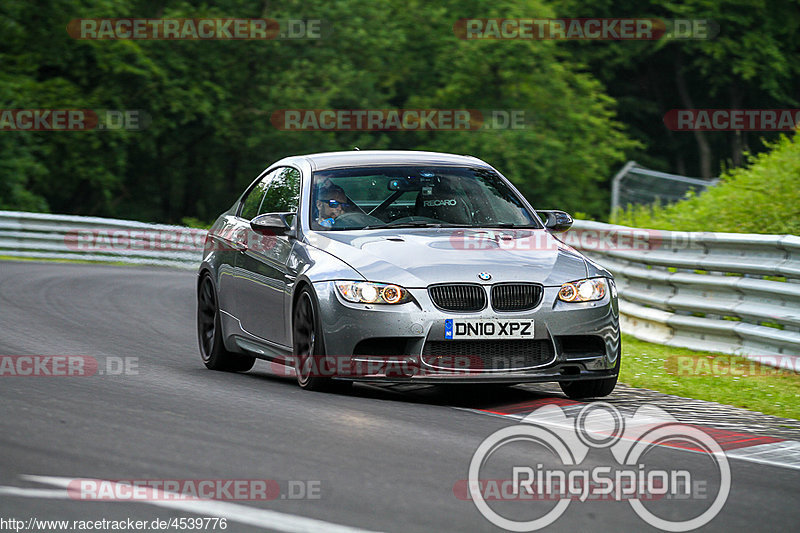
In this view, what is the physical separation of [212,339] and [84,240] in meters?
18.2

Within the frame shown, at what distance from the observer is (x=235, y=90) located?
1811 inches

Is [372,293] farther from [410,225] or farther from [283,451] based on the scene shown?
[283,451]

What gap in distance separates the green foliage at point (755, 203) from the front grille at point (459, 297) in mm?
8033

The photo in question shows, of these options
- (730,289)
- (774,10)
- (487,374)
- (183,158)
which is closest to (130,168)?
(183,158)

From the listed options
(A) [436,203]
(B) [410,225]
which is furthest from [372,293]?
(A) [436,203]

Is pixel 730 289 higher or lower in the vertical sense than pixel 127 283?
higher

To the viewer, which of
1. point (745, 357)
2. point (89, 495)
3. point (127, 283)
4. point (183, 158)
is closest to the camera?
point (89, 495)

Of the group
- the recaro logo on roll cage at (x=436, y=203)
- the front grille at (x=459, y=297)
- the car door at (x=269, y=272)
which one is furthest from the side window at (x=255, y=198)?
the front grille at (x=459, y=297)

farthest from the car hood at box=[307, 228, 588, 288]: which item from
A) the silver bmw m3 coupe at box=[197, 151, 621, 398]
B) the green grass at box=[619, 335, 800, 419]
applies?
the green grass at box=[619, 335, 800, 419]

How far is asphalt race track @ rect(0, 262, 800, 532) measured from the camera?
557 centimetres

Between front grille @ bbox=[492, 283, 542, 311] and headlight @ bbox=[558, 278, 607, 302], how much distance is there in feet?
0.58

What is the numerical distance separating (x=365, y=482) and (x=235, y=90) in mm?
40736

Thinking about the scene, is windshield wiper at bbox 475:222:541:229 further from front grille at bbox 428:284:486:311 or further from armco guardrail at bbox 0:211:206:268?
armco guardrail at bbox 0:211:206:268

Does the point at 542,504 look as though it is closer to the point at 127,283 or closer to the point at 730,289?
the point at 730,289
